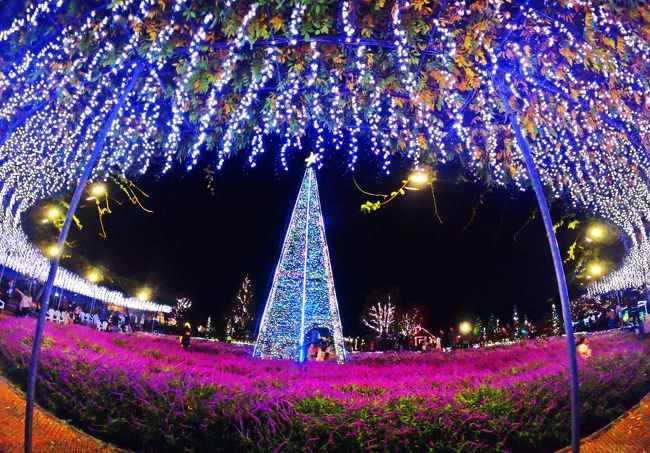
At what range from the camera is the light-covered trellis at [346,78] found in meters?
5.46

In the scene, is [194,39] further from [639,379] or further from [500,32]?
[639,379]

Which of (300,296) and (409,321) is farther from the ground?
(409,321)

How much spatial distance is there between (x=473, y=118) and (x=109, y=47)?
5.70 m

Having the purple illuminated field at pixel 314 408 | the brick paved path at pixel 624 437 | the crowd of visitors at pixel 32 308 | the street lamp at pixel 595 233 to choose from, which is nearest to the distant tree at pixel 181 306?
the crowd of visitors at pixel 32 308

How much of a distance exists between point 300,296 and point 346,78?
6691mm

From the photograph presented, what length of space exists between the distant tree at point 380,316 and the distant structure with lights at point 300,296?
38000 mm

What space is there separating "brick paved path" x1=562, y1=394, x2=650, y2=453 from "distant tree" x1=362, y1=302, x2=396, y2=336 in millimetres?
41350

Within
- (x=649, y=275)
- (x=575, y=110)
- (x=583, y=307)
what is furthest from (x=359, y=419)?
(x=583, y=307)

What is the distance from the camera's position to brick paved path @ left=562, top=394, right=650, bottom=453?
6.75 m

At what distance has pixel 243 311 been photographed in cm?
3997

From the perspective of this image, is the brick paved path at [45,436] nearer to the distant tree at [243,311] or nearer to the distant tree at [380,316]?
the distant tree at [243,311]

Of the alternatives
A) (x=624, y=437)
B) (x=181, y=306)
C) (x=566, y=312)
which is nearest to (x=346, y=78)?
(x=566, y=312)

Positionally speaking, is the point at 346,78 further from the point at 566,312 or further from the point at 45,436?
the point at 45,436

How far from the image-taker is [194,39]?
5.73 meters
